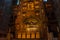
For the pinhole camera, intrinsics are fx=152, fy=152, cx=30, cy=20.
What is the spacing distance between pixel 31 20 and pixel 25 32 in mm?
663

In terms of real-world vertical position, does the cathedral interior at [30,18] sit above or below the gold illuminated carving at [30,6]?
below

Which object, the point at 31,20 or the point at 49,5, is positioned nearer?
the point at 31,20

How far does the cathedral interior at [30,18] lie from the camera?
6.70 m

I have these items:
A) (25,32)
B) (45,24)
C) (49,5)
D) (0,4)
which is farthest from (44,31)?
(0,4)

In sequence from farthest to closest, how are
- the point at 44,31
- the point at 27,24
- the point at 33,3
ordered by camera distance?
the point at 33,3
the point at 27,24
the point at 44,31

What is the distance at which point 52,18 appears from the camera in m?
7.38

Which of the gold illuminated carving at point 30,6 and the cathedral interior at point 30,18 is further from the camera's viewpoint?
the gold illuminated carving at point 30,6

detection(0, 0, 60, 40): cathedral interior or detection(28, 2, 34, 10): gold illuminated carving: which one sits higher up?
detection(28, 2, 34, 10): gold illuminated carving

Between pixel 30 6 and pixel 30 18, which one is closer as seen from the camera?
pixel 30 18

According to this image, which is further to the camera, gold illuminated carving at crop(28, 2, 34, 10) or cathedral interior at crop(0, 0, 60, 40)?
gold illuminated carving at crop(28, 2, 34, 10)

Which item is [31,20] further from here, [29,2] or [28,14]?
[29,2]

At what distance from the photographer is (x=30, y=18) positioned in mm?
7168

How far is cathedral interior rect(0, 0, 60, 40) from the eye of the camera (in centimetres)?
670

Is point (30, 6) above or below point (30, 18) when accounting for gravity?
above
